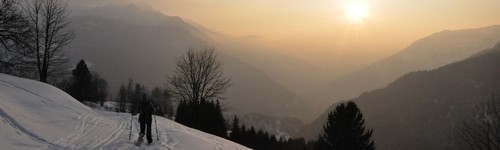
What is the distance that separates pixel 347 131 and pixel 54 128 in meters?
28.2

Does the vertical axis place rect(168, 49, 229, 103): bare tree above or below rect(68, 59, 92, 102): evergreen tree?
below

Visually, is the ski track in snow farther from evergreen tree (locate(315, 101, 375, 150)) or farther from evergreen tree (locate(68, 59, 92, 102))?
evergreen tree (locate(68, 59, 92, 102))

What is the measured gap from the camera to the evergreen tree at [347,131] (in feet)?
128

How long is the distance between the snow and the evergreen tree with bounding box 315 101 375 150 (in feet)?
64.6

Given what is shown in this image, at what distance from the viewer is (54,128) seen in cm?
1703

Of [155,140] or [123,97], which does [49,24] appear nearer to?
[155,140]

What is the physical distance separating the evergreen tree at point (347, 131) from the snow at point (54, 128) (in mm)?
19684

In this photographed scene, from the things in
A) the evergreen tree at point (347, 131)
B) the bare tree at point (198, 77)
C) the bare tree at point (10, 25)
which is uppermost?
the bare tree at point (10, 25)

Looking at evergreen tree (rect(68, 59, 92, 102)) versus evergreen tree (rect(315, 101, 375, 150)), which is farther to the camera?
evergreen tree (rect(68, 59, 92, 102))

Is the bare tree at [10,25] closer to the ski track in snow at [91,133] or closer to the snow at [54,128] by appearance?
the snow at [54,128]

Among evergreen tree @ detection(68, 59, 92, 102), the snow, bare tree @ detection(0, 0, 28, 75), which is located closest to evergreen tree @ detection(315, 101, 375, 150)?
the snow

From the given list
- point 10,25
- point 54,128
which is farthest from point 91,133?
point 10,25

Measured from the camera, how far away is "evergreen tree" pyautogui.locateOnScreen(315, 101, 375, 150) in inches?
1542

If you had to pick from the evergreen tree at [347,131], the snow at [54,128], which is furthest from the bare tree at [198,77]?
the snow at [54,128]
